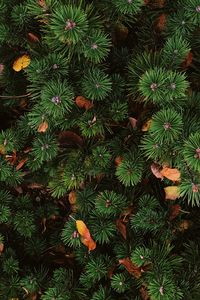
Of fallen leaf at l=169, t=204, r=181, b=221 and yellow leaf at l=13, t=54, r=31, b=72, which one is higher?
yellow leaf at l=13, t=54, r=31, b=72

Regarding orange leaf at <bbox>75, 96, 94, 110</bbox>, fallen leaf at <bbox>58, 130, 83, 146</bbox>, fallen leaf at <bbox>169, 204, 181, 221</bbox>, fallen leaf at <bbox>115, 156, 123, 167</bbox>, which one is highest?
orange leaf at <bbox>75, 96, 94, 110</bbox>

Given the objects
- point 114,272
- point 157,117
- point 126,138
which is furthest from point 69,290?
point 157,117

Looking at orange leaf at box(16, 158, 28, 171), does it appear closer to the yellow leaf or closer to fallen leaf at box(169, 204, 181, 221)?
the yellow leaf

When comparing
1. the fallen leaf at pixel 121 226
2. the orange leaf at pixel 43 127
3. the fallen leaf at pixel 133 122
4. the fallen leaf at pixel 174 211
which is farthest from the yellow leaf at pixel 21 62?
the fallen leaf at pixel 174 211

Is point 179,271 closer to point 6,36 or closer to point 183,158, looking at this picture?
point 183,158

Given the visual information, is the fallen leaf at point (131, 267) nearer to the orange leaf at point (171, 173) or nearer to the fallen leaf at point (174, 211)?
the fallen leaf at point (174, 211)

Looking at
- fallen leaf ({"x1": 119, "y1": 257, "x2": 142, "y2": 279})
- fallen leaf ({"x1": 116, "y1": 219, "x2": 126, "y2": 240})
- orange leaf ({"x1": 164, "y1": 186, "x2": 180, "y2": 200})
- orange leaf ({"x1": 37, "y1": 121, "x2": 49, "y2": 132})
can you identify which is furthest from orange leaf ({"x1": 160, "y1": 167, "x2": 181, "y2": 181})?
orange leaf ({"x1": 37, "y1": 121, "x2": 49, "y2": 132})

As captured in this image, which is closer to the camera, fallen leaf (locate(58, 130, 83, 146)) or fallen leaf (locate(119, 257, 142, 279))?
fallen leaf (locate(119, 257, 142, 279))

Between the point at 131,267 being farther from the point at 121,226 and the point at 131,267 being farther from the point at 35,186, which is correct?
the point at 35,186
